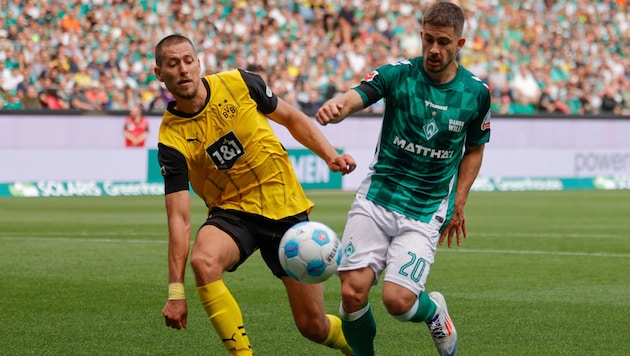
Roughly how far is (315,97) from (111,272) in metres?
16.8

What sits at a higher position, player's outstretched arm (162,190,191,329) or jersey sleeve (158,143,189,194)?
jersey sleeve (158,143,189,194)

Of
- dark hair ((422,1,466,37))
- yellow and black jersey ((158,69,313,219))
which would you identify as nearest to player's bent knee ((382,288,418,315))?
yellow and black jersey ((158,69,313,219))

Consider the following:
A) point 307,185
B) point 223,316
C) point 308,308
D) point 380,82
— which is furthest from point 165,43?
point 307,185

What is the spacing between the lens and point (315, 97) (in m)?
28.3

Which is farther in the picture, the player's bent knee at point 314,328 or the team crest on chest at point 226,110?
the player's bent knee at point 314,328

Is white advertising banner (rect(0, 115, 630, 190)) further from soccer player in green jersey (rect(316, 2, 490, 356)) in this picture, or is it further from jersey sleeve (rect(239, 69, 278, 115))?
soccer player in green jersey (rect(316, 2, 490, 356))

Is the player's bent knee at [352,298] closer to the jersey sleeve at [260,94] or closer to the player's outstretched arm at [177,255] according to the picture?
the player's outstretched arm at [177,255]

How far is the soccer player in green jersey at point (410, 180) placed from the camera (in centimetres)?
669

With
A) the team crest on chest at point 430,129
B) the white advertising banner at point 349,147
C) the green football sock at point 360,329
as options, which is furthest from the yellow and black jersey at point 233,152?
the white advertising banner at point 349,147

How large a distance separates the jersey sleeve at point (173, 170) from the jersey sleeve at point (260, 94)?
0.64m

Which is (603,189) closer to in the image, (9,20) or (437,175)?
(9,20)

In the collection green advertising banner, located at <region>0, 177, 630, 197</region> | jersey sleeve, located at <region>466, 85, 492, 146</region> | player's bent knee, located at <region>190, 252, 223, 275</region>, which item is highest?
jersey sleeve, located at <region>466, 85, 492, 146</region>

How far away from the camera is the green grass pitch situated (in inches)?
306

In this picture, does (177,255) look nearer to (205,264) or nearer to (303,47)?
(205,264)
